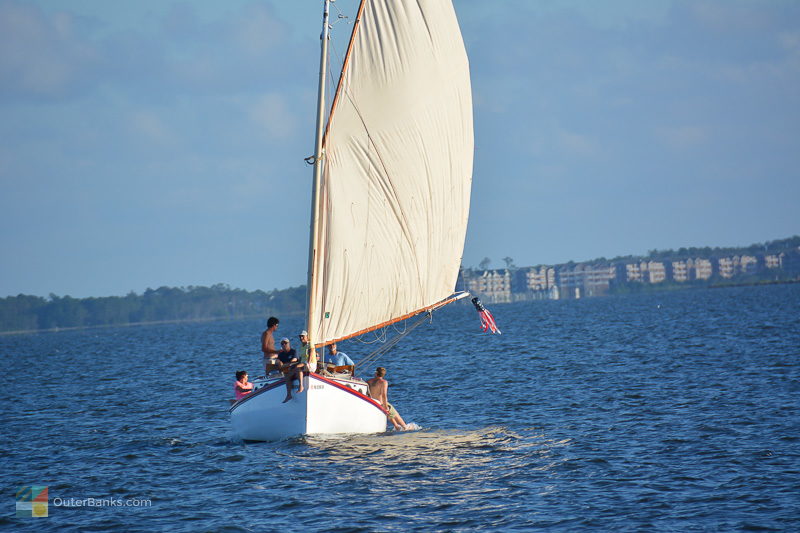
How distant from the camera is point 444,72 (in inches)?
1098

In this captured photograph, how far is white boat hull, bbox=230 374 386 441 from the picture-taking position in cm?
2470

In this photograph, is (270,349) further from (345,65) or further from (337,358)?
(345,65)

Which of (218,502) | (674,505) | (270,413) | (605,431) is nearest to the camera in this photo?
(674,505)

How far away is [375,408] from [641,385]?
621 inches

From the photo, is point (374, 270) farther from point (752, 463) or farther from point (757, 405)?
point (757, 405)

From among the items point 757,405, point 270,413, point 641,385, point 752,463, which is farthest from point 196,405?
point 752,463

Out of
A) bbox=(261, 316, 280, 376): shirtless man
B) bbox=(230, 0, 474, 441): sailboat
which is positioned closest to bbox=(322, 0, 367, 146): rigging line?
bbox=(230, 0, 474, 441): sailboat

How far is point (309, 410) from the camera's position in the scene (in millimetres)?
24703

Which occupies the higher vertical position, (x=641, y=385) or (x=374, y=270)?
(x=374, y=270)

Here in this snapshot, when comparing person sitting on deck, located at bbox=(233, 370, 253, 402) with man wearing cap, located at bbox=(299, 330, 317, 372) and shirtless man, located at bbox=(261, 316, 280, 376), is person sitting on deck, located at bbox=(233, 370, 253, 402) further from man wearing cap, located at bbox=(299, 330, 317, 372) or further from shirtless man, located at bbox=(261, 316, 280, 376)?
man wearing cap, located at bbox=(299, 330, 317, 372)

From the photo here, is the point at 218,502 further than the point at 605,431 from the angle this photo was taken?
No

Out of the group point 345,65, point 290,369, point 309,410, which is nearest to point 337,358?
point 309,410

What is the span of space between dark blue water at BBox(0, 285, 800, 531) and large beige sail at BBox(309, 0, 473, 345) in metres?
4.13

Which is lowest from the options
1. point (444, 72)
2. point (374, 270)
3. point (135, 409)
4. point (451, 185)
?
point (135, 409)
